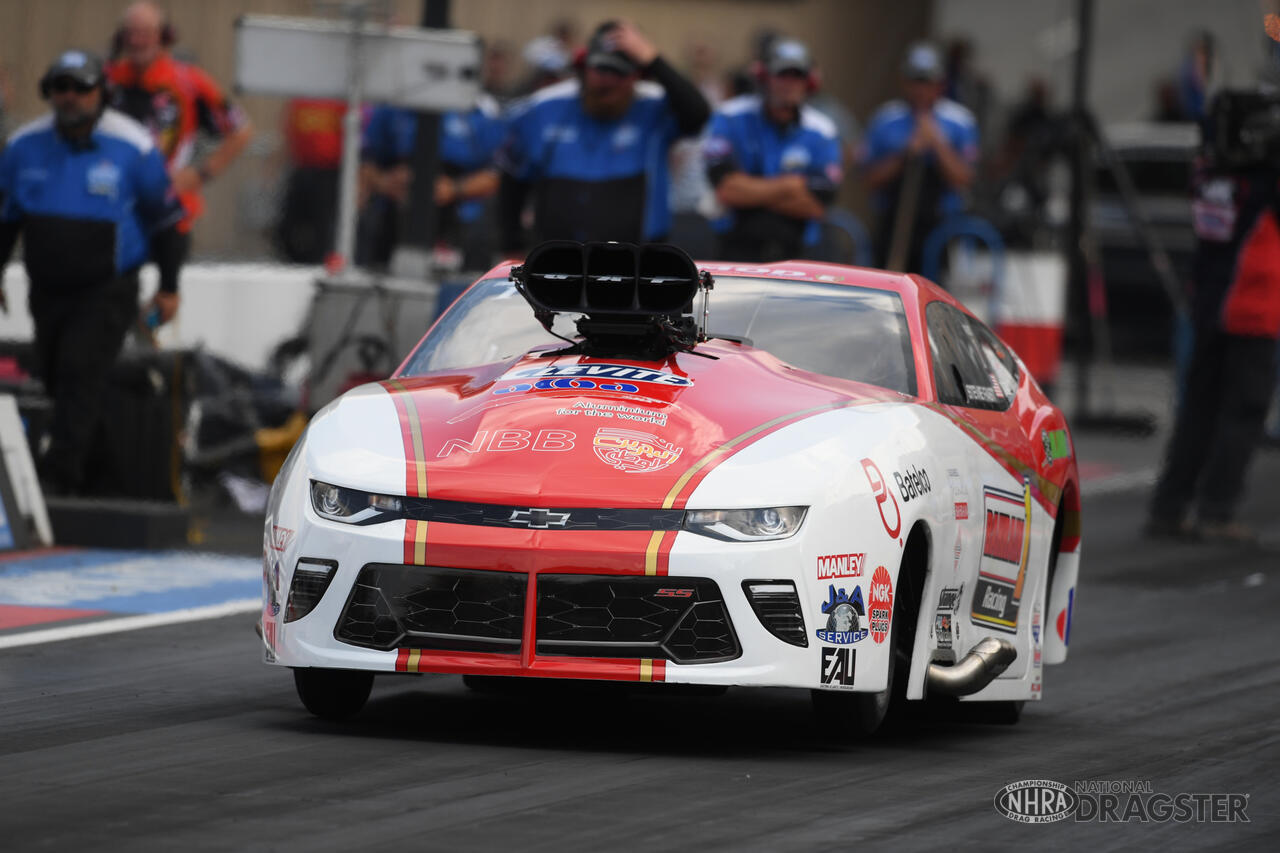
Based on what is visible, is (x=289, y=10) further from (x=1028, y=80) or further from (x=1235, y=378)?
(x=1235, y=378)

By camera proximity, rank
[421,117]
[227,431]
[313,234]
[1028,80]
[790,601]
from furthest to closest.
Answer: [1028,80] < [313,234] < [421,117] < [227,431] < [790,601]

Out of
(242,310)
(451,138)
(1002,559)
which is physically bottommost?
(242,310)

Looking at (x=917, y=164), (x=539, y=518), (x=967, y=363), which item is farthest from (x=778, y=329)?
(x=917, y=164)

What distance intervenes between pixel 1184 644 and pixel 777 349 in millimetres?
3181

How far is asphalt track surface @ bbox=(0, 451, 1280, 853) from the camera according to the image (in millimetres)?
6055

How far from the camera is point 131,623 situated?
32.7 feet

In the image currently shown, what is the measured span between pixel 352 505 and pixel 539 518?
21.5 inches

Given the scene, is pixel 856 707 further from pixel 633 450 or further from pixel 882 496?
pixel 633 450

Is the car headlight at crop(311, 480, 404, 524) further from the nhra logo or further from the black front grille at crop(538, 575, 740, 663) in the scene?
the nhra logo

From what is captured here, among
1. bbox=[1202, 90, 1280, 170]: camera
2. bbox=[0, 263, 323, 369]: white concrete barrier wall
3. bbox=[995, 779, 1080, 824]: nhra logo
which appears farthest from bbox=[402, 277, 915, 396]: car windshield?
bbox=[0, 263, 323, 369]: white concrete barrier wall

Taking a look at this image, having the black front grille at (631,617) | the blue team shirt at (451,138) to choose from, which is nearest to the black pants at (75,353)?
the black front grille at (631,617)

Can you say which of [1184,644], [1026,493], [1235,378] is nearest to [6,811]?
[1026,493]

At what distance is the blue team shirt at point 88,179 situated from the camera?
484 inches

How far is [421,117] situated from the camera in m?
15.8
